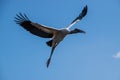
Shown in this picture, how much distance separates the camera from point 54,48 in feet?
51.2

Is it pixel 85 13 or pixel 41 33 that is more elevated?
pixel 85 13

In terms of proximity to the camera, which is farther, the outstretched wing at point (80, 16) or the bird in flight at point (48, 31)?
the outstretched wing at point (80, 16)

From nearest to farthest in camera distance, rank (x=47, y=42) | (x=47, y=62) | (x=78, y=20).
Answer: (x=47, y=62) < (x=47, y=42) < (x=78, y=20)

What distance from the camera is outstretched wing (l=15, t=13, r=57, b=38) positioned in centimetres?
1590

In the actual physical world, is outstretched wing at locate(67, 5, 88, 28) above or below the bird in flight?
above

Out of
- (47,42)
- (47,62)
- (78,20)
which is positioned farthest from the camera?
(78,20)

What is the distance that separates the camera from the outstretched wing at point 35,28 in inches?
626

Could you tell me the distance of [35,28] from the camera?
53.3ft

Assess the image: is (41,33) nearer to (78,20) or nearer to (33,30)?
(33,30)

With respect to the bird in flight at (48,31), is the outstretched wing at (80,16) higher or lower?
higher

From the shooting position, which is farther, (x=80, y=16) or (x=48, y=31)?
(x=80, y=16)

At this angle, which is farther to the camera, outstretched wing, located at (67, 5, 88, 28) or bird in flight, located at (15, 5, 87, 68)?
outstretched wing, located at (67, 5, 88, 28)

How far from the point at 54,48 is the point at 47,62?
105 centimetres

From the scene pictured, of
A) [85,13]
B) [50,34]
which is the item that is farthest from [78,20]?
[50,34]
